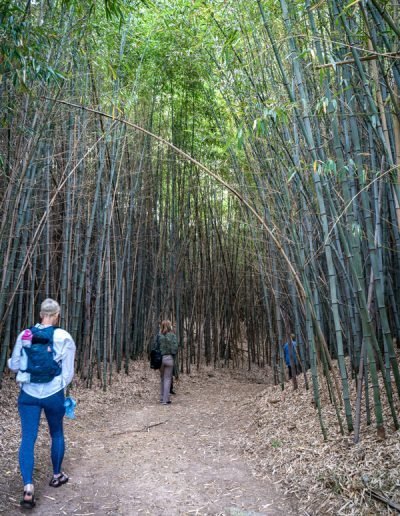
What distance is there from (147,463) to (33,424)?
98 cm

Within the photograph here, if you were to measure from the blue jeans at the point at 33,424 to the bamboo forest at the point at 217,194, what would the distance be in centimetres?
39

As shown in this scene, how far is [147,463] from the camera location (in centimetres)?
287

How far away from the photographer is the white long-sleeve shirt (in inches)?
86.9

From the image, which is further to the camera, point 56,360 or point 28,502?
point 56,360

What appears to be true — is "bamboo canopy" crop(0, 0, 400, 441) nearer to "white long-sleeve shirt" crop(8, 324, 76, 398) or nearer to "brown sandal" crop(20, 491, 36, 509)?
"white long-sleeve shirt" crop(8, 324, 76, 398)

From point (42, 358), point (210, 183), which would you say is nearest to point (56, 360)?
point (42, 358)

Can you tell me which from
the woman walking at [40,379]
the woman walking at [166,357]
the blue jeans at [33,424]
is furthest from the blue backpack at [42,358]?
the woman walking at [166,357]

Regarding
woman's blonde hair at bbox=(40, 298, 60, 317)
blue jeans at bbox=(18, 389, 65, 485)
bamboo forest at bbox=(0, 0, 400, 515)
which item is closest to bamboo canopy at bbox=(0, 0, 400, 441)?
bamboo forest at bbox=(0, 0, 400, 515)

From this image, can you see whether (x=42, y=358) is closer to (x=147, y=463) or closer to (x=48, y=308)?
(x=48, y=308)

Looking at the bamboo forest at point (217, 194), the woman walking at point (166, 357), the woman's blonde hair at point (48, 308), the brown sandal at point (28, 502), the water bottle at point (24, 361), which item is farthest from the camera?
the woman walking at point (166, 357)

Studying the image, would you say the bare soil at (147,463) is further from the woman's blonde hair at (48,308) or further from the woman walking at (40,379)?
the woman's blonde hair at (48,308)

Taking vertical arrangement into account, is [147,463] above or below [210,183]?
below

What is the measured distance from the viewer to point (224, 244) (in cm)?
789

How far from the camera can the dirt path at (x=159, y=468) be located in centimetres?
221
